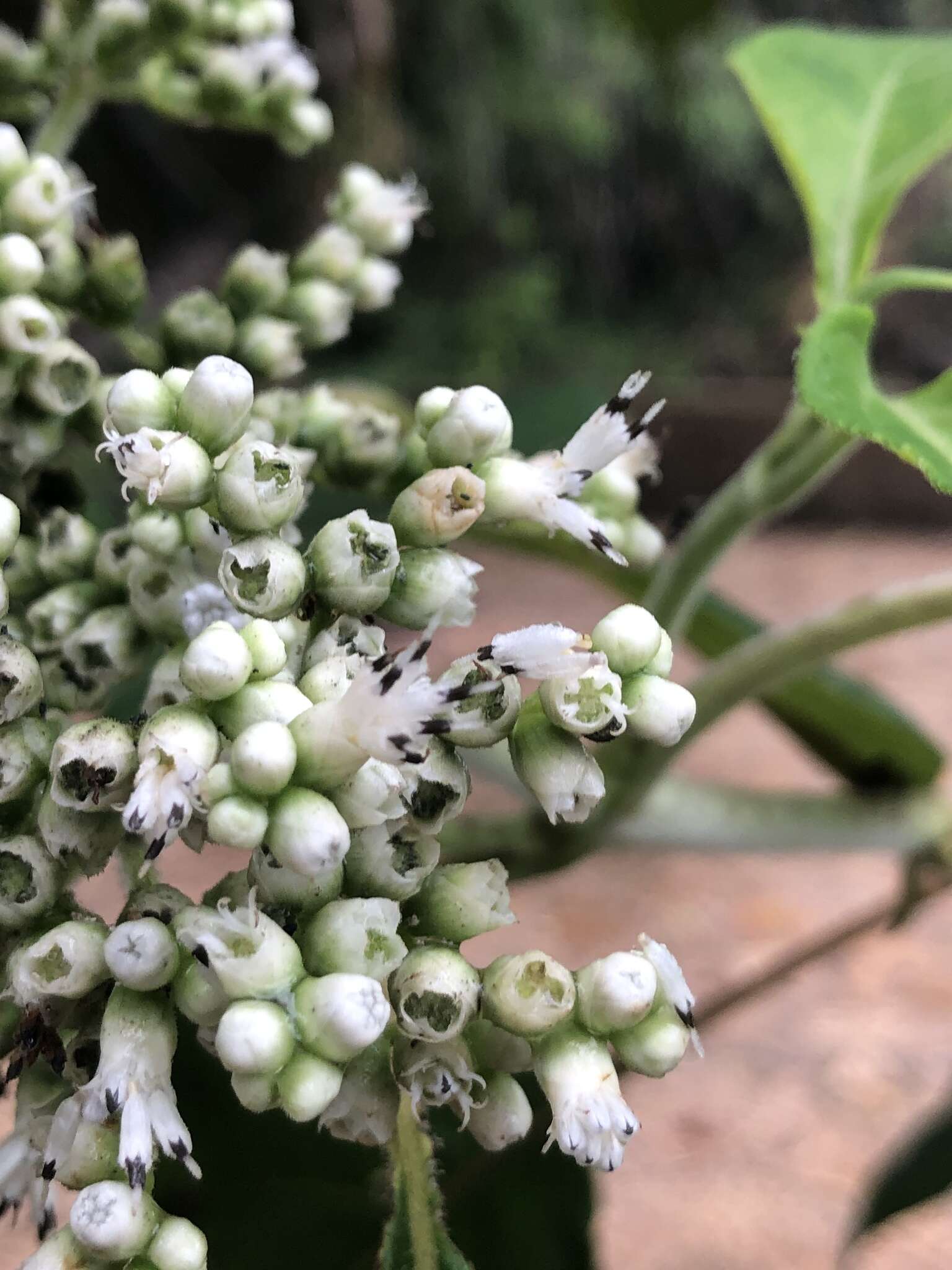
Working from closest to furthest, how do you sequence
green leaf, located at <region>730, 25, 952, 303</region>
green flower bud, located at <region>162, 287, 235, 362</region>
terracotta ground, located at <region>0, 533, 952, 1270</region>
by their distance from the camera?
green flower bud, located at <region>162, 287, 235, 362</region> < green leaf, located at <region>730, 25, 952, 303</region> < terracotta ground, located at <region>0, 533, 952, 1270</region>

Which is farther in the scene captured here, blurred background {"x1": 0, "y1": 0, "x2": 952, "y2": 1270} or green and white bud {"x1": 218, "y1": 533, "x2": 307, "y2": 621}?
blurred background {"x1": 0, "y1": 0, "x2": 952, "y2": 1270}

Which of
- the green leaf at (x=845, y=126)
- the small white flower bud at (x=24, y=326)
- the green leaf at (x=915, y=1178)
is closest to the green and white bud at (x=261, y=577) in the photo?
the small white flower bud at (x=24, y=326)

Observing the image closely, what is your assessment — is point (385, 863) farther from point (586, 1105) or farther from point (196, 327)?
point (196, 327)

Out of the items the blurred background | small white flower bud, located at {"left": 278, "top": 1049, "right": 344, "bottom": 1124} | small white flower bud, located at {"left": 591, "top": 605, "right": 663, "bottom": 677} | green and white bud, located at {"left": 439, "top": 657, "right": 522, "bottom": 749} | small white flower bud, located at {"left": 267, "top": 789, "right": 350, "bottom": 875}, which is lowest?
the blurred background

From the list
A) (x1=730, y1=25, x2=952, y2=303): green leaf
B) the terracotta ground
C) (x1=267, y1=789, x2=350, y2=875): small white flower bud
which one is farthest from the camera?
the terracotta ground

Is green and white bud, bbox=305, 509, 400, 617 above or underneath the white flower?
above

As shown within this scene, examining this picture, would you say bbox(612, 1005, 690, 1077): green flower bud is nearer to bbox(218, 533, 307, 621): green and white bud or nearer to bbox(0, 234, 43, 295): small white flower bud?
bbox(218, 533, 307, 621): green and white bud

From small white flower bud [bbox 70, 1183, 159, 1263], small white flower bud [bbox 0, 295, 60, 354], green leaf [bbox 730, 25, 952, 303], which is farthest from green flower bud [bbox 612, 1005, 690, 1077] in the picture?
green leaf [bbox 730, 25, 952, 303]
